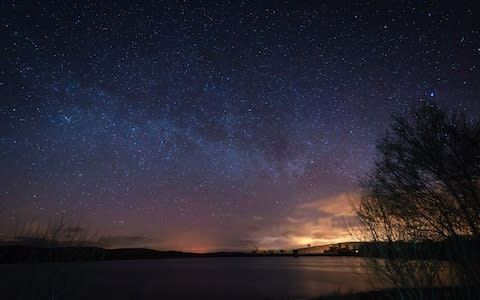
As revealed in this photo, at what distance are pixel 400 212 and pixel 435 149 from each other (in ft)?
12.3

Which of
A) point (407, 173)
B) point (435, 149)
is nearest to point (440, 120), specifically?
point (435, 149)

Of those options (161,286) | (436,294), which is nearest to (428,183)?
(436,294)

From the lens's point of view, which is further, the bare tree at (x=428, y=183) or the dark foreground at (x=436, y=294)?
the bare tree at (x=428, y=183)

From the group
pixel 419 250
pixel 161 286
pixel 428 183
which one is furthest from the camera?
pixel 161 286

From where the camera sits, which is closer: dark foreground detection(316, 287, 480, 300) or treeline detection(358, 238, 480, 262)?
dark foreground detection(316, 287, 480, 300)

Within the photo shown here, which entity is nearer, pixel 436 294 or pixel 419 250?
pixel 419 250

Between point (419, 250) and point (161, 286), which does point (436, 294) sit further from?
point (161, 286)

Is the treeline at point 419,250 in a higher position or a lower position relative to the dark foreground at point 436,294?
higher

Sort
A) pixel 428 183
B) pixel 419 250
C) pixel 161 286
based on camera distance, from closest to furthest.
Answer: pixel 419 250 < pixel 428 183 < pixel 161 286

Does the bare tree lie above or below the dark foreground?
above

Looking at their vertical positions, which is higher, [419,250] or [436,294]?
[419,250]

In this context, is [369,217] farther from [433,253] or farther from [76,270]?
[76,270]

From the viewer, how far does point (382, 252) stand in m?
8.66

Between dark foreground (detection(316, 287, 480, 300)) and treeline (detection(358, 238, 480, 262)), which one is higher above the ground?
treeline (detection(358, 238, 480, 262))
